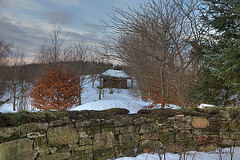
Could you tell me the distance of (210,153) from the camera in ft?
12.0

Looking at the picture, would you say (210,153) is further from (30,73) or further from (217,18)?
(30,73)

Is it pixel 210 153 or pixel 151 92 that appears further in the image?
pixel 151 92

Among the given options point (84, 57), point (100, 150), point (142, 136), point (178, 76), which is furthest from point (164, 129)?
point (84, 57)

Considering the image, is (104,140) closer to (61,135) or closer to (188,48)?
(61,135)

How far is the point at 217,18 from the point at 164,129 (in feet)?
17.1

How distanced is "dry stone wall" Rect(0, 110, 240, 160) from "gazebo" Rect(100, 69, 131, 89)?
51.2 ft

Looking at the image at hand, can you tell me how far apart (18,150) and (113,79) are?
57.4 ft

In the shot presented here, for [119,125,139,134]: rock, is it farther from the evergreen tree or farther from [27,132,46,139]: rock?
the evergreen tree

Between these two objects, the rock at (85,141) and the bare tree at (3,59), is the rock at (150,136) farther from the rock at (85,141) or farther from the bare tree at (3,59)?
the bare tree at (3,59)

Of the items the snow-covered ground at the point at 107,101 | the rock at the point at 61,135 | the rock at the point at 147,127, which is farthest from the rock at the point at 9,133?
the snow-covered ground at the point at 107,101

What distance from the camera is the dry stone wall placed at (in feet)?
9.00

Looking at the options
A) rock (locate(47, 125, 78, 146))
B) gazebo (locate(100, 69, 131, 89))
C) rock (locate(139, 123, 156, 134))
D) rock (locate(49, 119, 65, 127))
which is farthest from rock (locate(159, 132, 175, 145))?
gazebo (locate(100, 69, 131, 89))

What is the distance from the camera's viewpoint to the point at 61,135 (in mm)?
2947

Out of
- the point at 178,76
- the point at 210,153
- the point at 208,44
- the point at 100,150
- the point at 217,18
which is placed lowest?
the point at 210,153
